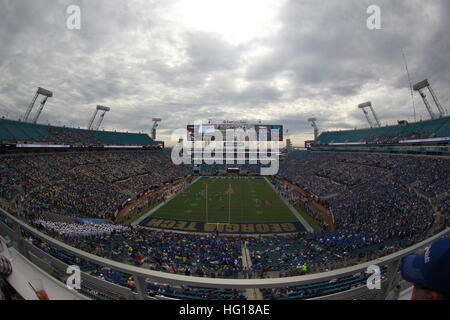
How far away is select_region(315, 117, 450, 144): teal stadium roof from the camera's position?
37156mm

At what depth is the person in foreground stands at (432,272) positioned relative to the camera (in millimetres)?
1889

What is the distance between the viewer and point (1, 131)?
3325 cm

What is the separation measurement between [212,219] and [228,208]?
524 centimetres

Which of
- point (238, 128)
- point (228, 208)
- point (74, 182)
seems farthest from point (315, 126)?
point (74, 182)

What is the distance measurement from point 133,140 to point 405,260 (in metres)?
74.9

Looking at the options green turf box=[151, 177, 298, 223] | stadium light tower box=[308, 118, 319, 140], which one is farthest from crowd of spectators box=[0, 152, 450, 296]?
stadium light tower box=[308, 118, 319, 140]

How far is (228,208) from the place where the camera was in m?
31.5

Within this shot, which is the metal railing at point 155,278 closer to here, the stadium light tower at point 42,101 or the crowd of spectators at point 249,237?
the crowd of spectators at point 249,237

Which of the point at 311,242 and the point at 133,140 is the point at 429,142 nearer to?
the point at 311,242

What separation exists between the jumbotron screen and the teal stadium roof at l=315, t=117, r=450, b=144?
20315 millimetres

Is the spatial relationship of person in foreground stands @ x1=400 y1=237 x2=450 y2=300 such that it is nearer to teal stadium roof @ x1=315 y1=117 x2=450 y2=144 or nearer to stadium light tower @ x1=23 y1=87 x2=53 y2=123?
teal stadium roof @ x1=315 y1=117 x2=450 y2=144

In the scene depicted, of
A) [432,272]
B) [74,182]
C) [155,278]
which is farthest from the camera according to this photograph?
[74,182]

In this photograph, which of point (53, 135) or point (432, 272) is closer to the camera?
point (432, 272)

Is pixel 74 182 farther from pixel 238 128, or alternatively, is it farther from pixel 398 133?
pixel 398 133
